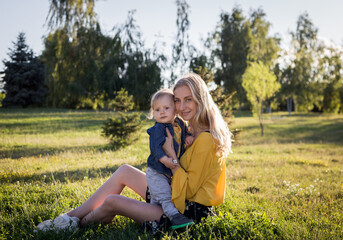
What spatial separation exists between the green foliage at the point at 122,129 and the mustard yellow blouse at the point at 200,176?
632 centimetres

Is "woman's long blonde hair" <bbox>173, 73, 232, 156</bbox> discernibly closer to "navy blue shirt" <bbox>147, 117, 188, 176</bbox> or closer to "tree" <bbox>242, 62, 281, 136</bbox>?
"navy blue shirt" <bbox>147, 117, 188, 176</bbox>

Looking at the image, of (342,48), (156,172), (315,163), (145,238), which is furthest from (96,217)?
(342,48)

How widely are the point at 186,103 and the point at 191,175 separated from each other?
2.59ft

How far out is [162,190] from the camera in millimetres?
2541

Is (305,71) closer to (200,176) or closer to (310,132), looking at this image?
(310,132)

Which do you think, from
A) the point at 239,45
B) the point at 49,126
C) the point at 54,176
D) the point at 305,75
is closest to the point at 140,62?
the point at 49,126

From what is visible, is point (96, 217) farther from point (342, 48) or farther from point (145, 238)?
point (342, 48)

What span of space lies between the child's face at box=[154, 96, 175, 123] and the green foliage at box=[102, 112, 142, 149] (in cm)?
602

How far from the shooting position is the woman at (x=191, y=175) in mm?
2459

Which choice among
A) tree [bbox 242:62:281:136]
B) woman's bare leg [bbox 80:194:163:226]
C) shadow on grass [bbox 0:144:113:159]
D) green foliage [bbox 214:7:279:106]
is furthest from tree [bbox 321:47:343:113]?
woman's bare leg [bbox 80:194:163:226]

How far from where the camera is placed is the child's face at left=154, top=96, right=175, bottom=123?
278 cm

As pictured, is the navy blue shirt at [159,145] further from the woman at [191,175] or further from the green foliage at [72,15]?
the green foliage at [72,15]

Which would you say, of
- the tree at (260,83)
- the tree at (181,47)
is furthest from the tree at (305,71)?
the tree at (181,47)

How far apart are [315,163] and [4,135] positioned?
35.3 ft
